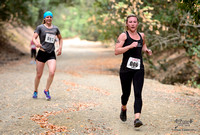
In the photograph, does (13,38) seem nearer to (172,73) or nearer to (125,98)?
(172,73)

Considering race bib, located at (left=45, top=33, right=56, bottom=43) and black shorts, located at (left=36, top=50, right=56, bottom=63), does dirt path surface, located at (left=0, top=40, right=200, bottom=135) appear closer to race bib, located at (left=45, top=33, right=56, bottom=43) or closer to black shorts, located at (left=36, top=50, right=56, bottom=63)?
black shorts, located at (left=36, top=50, right=56, bottom=63)

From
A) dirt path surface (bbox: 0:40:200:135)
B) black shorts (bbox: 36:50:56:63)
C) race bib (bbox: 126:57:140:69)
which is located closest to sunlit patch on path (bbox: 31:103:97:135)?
dirt path surface (bbox: 0:40:200:135)

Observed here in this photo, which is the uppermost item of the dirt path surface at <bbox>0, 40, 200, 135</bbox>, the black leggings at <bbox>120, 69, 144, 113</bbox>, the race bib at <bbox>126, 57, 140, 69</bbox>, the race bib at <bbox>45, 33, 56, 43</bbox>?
the race bib at <bbox>45, 33, 56, 43</bbox>

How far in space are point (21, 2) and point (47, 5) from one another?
823cm

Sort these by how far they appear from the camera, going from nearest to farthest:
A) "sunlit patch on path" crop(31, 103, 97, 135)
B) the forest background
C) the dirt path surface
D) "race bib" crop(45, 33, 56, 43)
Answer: "sunlit patch on path" crop(31, 103, 97, 135), the dirt path surface, "race bib" crop(45, 33, 56, 43), the forest background

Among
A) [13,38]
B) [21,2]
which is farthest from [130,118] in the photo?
[13,38]

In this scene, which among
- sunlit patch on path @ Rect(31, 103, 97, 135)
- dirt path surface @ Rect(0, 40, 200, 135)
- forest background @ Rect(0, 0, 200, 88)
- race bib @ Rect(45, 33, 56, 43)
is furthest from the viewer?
forest background @ Rect(0, 0, 200, 88)

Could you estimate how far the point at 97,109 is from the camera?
7145mm

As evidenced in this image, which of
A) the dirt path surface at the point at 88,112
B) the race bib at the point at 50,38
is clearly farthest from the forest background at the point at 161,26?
the race bib at the point at 50,38

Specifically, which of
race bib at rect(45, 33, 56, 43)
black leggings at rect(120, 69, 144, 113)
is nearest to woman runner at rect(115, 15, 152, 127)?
black leggings at rect(120, 69, 144, 113)

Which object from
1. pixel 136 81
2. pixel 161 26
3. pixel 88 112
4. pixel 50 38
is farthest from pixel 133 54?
pixel 161 26

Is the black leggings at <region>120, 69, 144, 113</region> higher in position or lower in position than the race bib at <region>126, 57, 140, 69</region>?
lower

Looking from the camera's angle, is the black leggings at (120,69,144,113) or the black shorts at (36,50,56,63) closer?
the black leggings at (120,69,144,113)

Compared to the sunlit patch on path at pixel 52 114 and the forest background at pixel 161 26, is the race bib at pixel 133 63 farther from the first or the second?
the forest background at pixel 161 26
